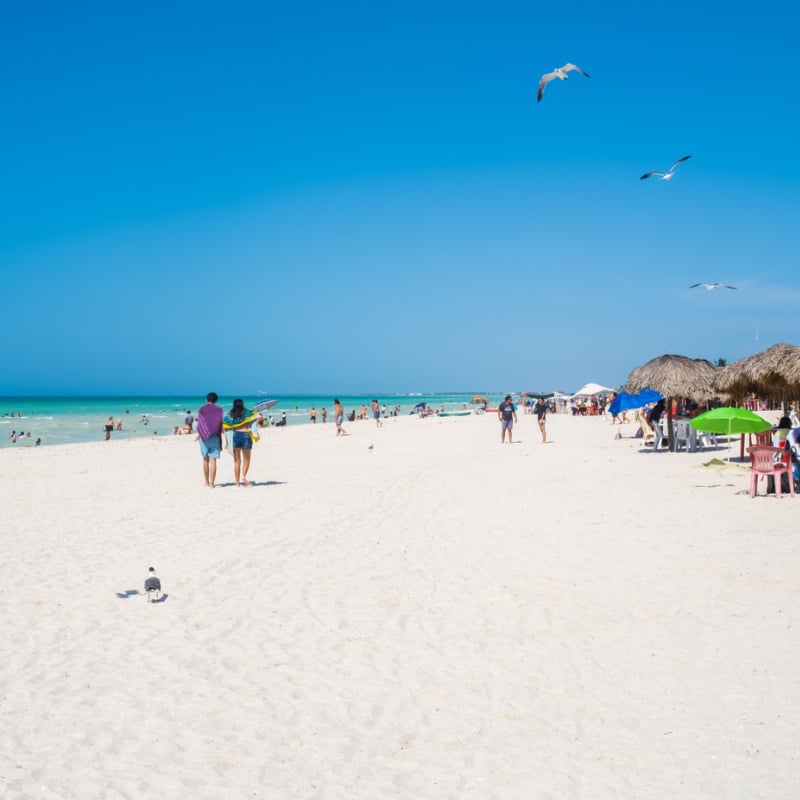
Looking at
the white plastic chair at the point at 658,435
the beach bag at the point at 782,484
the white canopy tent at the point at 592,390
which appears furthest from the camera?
the white canopy tent at the point at 592,390

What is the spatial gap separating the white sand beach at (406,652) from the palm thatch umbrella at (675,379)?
8849 millimetres

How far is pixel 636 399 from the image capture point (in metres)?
20.1

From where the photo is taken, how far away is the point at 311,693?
4.62m

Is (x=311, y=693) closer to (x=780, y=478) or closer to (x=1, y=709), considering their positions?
(x=1, y=709)

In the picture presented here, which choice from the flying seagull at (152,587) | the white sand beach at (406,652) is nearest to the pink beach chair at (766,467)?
the white sand beach at (406,652)

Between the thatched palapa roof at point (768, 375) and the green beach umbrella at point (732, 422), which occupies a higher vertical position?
the thatched palapa roof at point (768, 375)

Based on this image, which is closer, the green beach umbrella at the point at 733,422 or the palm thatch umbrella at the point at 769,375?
the green beach umbrella at the point at 733,422

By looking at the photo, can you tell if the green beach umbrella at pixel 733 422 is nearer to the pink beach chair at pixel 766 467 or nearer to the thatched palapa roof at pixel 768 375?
the pink beach chair at pixel 766 467

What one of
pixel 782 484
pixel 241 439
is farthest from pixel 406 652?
pixel 782 484

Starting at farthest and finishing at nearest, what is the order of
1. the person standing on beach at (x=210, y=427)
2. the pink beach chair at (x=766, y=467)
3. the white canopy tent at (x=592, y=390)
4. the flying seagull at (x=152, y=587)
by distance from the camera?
1. the white canopy tent at (x=592, y=390)
2. the person standing on beach at (x=210, y=427)
3. the pink beach chair at (x=766, y=467)
4. the flying seagull at (x=152, y=587)

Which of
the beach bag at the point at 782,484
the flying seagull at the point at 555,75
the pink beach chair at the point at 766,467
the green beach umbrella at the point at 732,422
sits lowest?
the beach bag at the point at 782,484

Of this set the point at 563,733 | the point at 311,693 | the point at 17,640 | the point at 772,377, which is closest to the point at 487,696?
the point at 563,733

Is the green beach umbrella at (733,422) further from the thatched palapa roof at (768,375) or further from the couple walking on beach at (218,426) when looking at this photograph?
the couple walking on beach at (218,426)

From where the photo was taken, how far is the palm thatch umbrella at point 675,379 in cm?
1973
